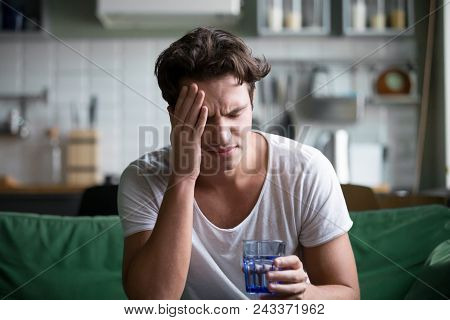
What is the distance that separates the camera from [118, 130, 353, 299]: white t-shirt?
0.82m

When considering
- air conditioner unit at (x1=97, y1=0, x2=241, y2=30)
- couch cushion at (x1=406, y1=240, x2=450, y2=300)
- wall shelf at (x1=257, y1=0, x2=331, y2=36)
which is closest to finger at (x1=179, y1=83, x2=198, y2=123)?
couch cushion at (x1=406, y1=240, x2=450, y2=300)

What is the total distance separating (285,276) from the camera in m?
0.67

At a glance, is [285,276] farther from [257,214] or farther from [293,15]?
[293,15]

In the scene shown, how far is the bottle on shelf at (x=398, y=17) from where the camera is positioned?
9.14 feet

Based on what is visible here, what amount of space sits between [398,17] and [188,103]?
225cm

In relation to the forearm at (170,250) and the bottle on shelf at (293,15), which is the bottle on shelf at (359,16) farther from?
the forearm at (170,250)

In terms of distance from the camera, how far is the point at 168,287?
0.79m

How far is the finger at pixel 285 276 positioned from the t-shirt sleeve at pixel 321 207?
5.8 inches

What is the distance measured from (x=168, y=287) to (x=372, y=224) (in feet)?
1.50

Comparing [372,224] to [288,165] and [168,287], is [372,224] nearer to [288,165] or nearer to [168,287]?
[288,165]

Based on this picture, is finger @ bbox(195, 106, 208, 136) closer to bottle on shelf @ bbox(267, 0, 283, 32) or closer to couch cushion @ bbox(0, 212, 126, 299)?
couch cushion @ bbox(0, 212, 126, 299)

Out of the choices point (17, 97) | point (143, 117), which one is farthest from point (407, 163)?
point (17, 97)

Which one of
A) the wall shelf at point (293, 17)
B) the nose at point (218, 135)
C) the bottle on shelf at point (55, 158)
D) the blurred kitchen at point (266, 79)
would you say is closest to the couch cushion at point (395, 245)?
the nose at point (218, 135)
